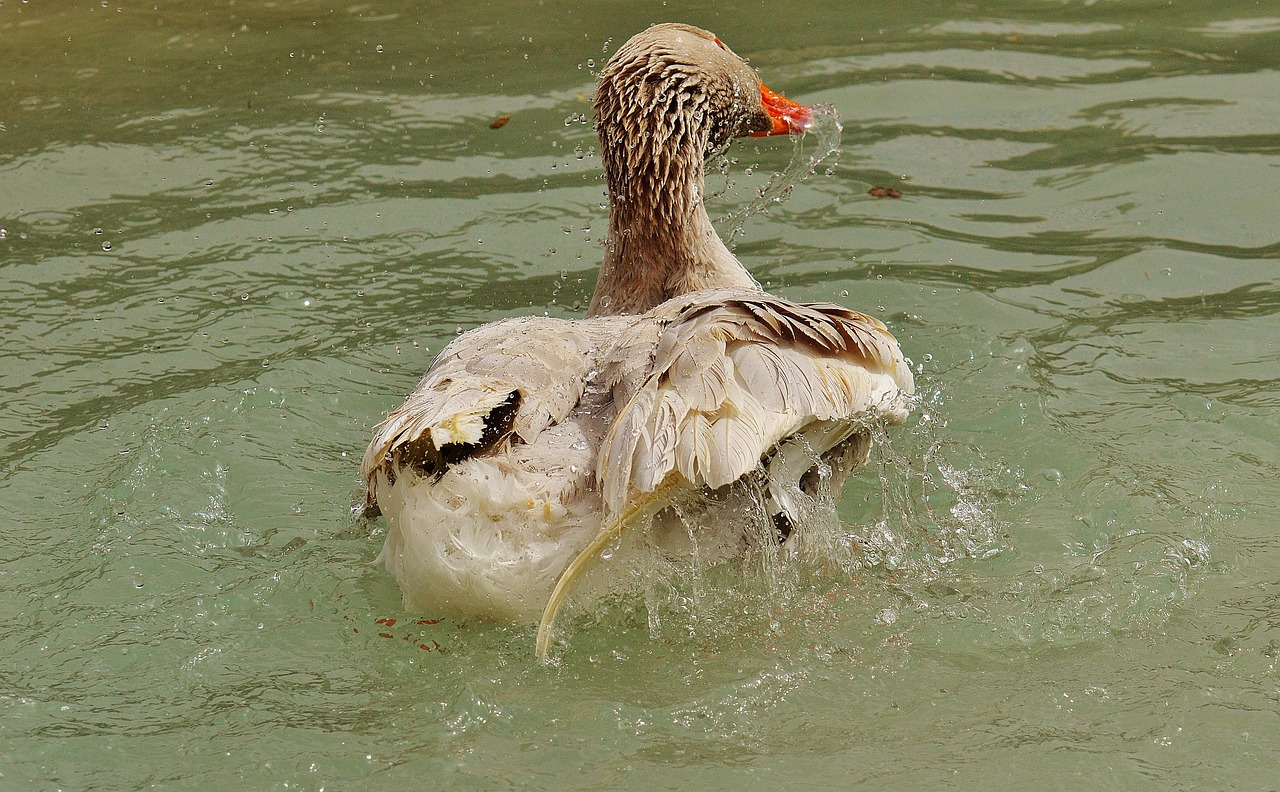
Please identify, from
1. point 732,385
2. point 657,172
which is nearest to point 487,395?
point 732,385

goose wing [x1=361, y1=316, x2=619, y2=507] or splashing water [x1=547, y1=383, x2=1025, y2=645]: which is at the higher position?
goose wing [x1=361, y1=316, x2=619, y2=507]

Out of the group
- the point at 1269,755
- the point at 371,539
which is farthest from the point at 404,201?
the point at 1269,755

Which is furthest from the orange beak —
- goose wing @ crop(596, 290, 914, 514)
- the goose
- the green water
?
goose wing @ crop(596, 290, 914, 514)

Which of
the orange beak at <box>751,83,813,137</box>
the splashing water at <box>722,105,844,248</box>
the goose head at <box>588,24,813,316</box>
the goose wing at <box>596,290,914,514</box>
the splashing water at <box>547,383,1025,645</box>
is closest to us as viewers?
the goose wing at <box>596,290,914,514</box>

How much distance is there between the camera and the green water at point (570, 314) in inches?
138

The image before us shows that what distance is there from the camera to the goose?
352cm

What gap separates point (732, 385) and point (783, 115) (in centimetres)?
283

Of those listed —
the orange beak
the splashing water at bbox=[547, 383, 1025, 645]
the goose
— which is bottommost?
the splashing water at bbox=[547, 383, 1025, 645]

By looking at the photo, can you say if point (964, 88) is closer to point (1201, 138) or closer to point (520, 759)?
point (1201, 138)

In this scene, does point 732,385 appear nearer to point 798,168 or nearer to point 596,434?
point 596,434

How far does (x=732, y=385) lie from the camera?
Answer: 3566 mm

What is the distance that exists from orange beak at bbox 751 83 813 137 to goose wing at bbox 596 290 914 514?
2123 millimetres

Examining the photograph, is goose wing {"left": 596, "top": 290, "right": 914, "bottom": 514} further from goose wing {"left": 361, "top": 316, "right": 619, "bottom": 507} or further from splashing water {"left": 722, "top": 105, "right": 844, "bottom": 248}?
splashing water {"left": 722, "top": 105, "right": 844, "bottom": 248}

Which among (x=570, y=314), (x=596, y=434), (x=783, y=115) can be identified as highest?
(x=783, y=115)
